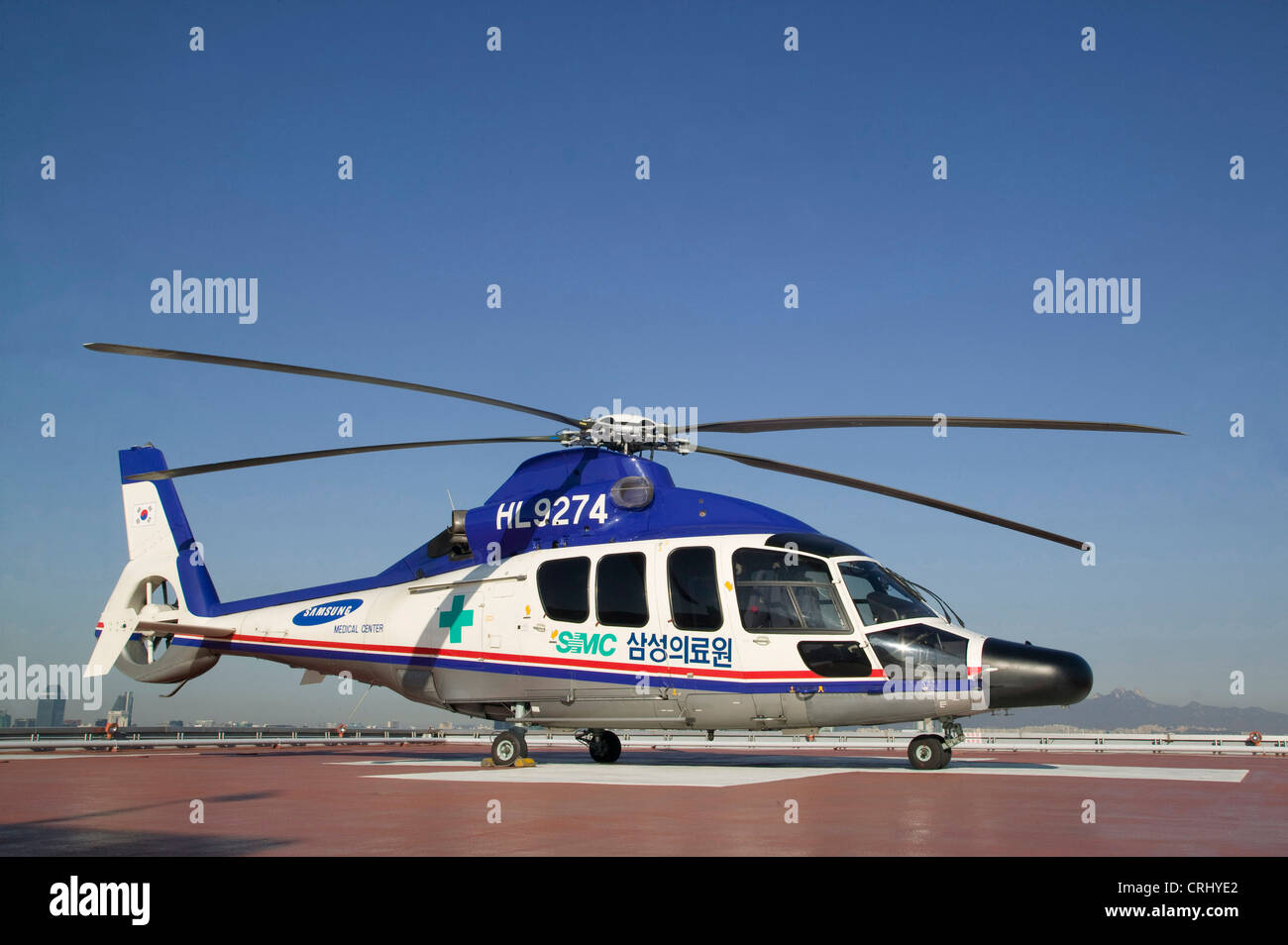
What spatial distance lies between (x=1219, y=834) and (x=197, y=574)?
19.1 meters

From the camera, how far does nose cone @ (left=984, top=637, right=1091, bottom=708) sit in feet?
46.7

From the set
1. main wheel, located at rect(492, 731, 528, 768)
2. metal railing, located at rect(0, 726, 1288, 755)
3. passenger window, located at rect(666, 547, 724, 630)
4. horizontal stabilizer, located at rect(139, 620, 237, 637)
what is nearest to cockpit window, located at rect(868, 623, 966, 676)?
passenger window, located at rect(666, 547, 724, 630)

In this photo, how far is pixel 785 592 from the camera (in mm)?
15422

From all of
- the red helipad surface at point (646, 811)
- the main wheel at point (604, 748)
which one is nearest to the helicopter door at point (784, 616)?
the red helipad surface at point (646, 811)

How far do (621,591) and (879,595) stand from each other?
3920 mm

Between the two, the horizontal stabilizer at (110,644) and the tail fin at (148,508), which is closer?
the horizontal stabilizer at (110,644)

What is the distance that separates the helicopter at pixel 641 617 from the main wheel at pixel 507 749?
0.08 ft

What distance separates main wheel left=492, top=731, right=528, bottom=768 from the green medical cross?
1879 millimetres

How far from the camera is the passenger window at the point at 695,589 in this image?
1562 cm

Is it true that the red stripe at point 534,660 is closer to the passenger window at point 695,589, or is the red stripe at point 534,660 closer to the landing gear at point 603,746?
the passenger window at point 695,589

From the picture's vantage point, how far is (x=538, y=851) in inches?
263

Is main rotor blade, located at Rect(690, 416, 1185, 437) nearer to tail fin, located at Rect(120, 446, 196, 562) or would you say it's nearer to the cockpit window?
the cockpit window
